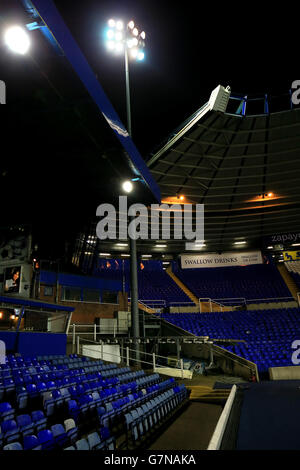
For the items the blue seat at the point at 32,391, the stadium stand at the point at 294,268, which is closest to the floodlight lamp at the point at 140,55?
the blue seat at the point at 32,391

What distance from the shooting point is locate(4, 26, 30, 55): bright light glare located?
629 cm

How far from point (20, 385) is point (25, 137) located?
652 cm

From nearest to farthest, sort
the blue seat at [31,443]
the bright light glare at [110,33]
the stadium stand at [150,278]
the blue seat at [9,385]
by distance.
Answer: the blue seat at [31,443] → the blue seat at [9,385] → the bright light glare at [110,33] → the stadium stand at [150,278]

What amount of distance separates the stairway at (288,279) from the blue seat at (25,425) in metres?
27.8

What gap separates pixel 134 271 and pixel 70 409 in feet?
29.0

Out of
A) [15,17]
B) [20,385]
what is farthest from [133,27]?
[20,385]

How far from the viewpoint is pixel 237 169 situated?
24.0 metres

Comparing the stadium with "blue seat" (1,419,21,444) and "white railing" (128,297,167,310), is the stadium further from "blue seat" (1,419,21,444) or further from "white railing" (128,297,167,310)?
"white railing" (128,297,167,310)

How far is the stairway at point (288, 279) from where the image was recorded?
2896 cm

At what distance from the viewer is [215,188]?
2583cm

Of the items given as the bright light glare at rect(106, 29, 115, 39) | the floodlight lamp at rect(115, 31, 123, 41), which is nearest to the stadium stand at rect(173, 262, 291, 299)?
the floodlight lamp at rect(115, 31, 123, 41)

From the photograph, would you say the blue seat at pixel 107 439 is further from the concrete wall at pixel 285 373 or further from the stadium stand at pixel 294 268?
the stadium stand at pixel 294 268

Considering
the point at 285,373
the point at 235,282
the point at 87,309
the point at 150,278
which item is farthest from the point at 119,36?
the point at 235,282
